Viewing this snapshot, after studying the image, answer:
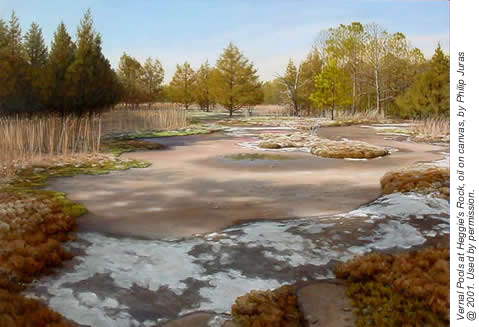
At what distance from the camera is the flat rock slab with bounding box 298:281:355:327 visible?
152 cm

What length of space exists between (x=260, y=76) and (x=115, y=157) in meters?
1.85

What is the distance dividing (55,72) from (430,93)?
11.1 ft

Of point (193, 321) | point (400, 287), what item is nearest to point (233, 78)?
point (400, 287)

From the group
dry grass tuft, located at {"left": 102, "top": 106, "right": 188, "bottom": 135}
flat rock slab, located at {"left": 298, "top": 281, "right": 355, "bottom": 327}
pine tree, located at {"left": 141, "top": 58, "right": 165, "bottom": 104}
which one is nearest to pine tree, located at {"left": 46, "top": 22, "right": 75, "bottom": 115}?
dry grass tuft, located at {"left": 102, "top": 106, "right": 188, "bottom": 135}

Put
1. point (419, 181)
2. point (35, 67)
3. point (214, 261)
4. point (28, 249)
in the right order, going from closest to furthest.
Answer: point (28, 249)
point (214, 261)
point (419, 181)
point (35, 67)

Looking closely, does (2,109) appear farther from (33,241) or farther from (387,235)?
(387,235)

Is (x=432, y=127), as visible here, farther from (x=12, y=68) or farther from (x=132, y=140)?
(x=12, y=68)

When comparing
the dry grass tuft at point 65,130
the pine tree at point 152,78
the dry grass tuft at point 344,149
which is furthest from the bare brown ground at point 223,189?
the pine tree at point 152,78

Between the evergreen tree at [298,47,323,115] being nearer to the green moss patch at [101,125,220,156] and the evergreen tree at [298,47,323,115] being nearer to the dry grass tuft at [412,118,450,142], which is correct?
the dry grass tuft at [412,118,450,142]

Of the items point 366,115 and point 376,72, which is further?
point 366,115

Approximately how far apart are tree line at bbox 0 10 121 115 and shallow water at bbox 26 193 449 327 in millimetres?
1826

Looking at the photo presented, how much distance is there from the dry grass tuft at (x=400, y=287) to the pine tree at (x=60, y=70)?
2.79m

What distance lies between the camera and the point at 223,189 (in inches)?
127

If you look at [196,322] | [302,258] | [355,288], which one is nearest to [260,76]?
[302,258]
